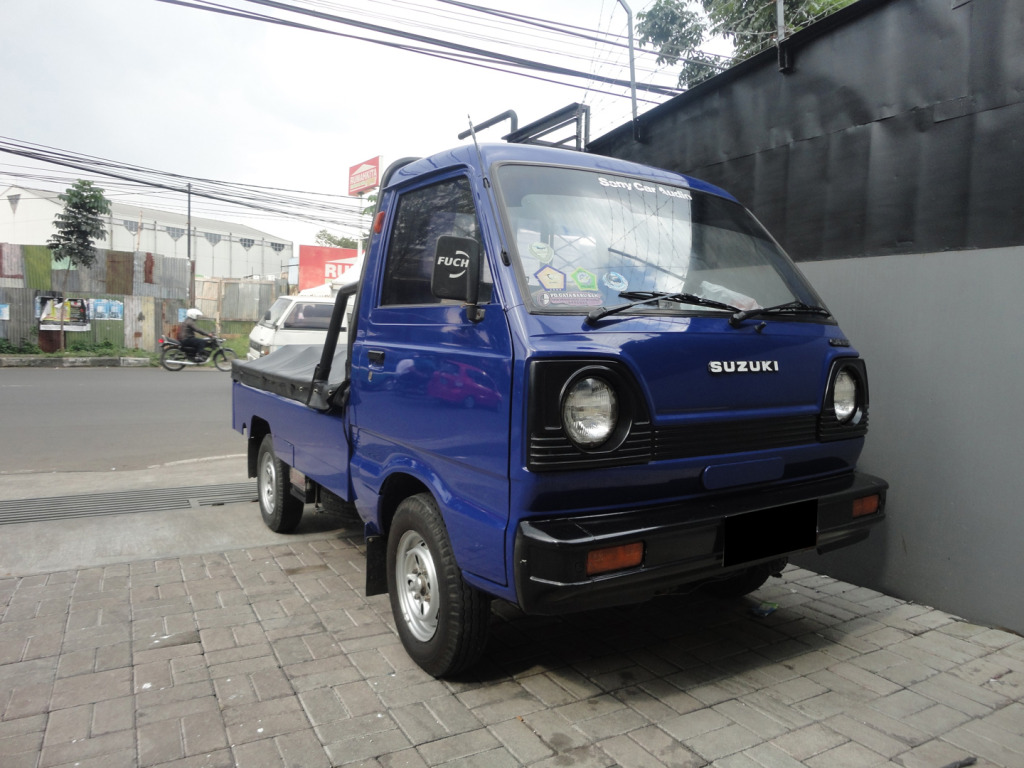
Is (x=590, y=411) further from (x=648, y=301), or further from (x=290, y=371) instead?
(x=290, y=371)

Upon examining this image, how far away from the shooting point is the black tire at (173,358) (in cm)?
1942

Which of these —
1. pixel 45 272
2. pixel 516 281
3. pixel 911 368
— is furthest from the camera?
pixel 45 272

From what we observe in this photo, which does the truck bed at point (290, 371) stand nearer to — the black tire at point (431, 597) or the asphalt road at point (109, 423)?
the black tire at point (431, 597)

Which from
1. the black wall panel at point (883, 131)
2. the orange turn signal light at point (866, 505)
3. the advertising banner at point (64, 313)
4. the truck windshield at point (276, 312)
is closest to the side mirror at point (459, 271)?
the orange turn signal light at point (866, 505)

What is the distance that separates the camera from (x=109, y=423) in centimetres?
1014

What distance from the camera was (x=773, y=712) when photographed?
2.82 m

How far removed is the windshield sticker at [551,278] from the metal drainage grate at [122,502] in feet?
14.4

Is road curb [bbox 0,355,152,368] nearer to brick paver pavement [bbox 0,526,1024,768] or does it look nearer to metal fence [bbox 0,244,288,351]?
metal fence [bbox 0,244,288,351]

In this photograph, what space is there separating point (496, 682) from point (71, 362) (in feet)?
68.9

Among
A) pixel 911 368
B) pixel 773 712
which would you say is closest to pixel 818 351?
pixel 911 368

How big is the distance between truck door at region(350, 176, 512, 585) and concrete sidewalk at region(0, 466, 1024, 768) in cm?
67

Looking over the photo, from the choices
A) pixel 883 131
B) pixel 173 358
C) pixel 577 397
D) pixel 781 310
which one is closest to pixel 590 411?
pixel 577 397

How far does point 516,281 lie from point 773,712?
73.9 inches

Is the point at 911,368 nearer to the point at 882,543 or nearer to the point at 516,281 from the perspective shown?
the point at 882,543
